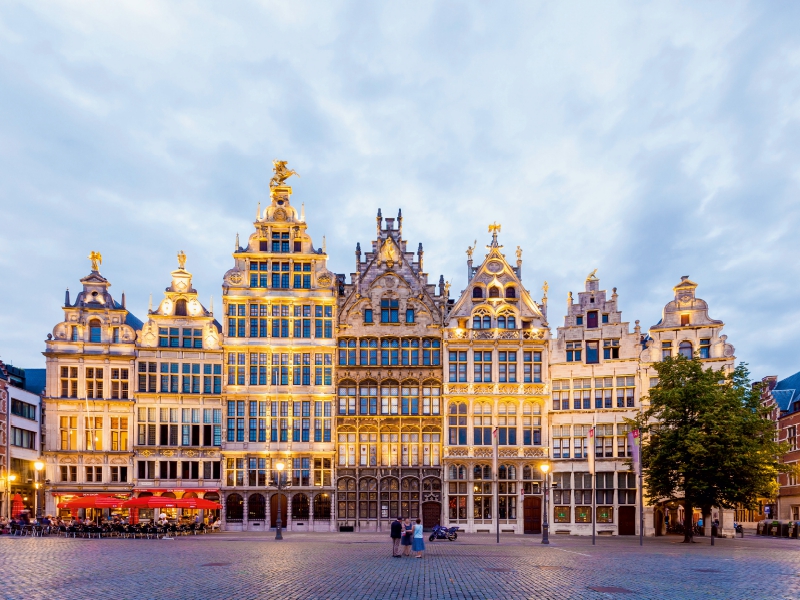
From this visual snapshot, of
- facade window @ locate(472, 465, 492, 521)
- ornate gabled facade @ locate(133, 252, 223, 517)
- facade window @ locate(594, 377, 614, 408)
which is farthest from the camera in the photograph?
facade window @ locate(594, 377, 614, 408)

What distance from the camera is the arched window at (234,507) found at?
64.0 meters

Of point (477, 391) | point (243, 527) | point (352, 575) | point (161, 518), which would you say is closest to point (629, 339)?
point (477, 391)

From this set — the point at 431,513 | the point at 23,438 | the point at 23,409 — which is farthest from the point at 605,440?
the point at 23,409

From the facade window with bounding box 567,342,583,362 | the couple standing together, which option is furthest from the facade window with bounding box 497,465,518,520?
the couple standing together

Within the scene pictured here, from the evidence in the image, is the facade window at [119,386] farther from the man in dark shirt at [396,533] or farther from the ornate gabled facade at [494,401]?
the man in dark shirt at [396,533]

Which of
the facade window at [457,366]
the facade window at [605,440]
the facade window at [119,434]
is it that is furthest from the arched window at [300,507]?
the facade window at [605,440]

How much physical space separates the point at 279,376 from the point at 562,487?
23.8 meters

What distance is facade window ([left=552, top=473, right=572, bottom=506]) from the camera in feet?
Answer: 211

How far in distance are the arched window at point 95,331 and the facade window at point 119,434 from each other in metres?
6.49

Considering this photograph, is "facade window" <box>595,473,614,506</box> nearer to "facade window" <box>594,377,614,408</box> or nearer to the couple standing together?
"facade window" <box>594,377,614,408</box>

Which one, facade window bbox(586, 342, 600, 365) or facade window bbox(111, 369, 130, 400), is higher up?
facade window bbox(586, 342, 600, 365)

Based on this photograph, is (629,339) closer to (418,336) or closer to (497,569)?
(418,336)

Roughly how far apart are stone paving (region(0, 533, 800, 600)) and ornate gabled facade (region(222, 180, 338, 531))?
20916mm

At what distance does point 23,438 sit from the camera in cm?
6606
